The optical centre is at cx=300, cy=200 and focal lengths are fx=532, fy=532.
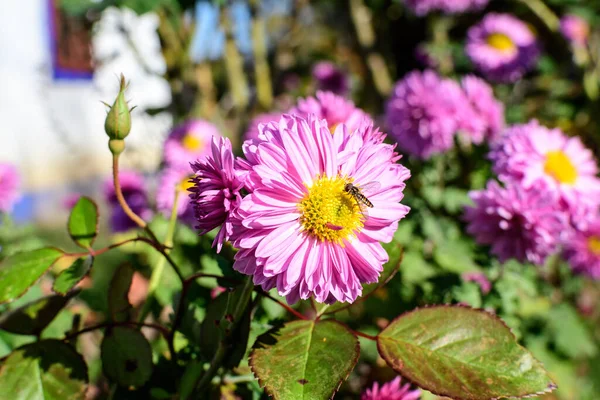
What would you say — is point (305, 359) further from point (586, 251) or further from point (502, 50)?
point (502, 50)

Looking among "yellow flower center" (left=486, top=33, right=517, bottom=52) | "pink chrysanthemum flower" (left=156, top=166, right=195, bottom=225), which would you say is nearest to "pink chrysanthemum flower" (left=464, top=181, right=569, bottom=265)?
"pink chrysanthemum flower" (left=156, top=166, right=195, bottom=225)

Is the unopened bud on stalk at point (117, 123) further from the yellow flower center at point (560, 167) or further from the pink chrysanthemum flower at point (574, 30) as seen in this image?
the pink chrysanthemum flower at point (574, 30)

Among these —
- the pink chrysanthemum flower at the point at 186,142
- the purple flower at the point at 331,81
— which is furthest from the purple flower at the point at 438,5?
the pink chrysanthemum flower at the point at 186,142

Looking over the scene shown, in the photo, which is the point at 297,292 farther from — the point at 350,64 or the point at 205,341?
the point at 350,64

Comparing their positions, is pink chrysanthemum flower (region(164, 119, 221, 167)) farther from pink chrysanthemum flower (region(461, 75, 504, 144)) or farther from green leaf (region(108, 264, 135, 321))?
green leaf (region(108, 264, 135, 321))

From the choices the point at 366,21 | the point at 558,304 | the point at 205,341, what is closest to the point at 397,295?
the point at 205,341

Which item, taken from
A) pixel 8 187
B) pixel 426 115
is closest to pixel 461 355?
pixel 426 115
